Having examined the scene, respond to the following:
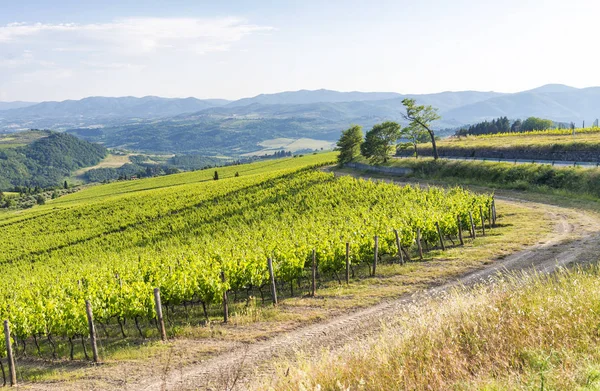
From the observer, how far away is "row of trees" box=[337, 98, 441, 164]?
64062mm

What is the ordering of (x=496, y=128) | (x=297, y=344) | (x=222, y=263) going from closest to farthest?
(x=297, y=344) < (x=222, y=263) < (x=496, y=128)

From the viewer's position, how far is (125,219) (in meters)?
63.6

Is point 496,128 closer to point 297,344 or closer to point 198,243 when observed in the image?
point 198,243

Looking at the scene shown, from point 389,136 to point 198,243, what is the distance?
147 ft

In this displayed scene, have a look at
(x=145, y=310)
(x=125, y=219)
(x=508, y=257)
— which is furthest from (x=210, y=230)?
(x=508, y=257)

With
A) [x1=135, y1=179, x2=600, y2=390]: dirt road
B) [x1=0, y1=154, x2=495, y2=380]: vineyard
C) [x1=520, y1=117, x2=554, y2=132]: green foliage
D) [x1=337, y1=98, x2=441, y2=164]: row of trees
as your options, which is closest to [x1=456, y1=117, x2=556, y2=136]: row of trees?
[x1=520, y1=117, x2=554, y2=132]: green foliage

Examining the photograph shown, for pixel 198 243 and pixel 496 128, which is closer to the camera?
pixel 198 243

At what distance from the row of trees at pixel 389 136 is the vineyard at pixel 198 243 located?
42.6 ft

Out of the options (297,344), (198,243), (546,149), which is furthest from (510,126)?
(297,344)

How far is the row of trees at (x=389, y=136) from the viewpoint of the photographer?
64.1 meters

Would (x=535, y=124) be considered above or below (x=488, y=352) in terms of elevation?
above

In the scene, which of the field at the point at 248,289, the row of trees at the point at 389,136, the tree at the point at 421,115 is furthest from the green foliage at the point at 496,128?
the field at the point at 248,289

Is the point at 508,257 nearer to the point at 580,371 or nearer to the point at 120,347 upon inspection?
the point at 580,371

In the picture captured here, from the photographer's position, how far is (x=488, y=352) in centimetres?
736
